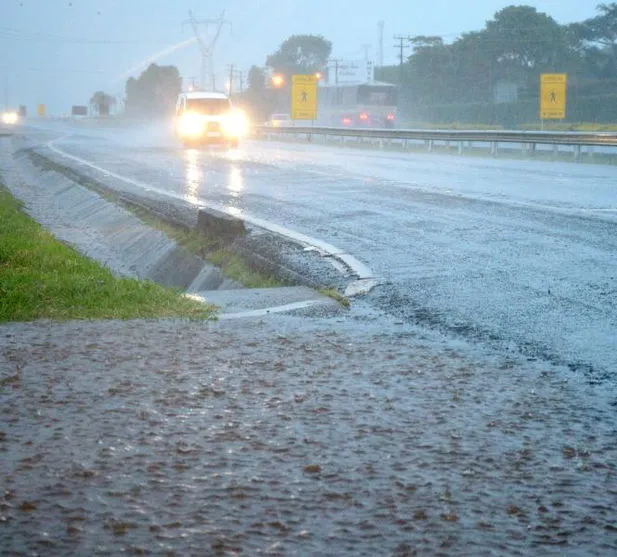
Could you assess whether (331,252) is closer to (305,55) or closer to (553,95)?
(553,95)

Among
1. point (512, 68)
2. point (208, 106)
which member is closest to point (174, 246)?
point (208, 106)

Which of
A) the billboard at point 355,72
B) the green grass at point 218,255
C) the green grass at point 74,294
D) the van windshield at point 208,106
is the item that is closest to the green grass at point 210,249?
the green grass at point 218,255

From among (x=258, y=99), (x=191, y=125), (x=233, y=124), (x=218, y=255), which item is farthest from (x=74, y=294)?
(x=258, y=99)

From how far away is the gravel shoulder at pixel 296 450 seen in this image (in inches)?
153

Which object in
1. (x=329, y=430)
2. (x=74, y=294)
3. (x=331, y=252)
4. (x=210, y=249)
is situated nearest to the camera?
(x=329, y=430)

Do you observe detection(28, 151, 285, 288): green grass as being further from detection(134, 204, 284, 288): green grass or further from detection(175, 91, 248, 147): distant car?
detection(175, 91, 248, 147): distant car

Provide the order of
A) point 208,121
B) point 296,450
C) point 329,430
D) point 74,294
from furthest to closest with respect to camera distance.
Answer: point 208,121
point 74,294
point 329,430
point 296,450

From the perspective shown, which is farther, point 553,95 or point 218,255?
point 553,95

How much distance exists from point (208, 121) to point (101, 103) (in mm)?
102649

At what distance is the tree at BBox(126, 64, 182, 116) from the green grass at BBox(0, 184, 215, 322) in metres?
147

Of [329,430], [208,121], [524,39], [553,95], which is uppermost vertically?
[524,39]

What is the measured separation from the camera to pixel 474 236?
1264cm

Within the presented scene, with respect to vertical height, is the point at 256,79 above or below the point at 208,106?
above

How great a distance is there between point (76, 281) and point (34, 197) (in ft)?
50.3
